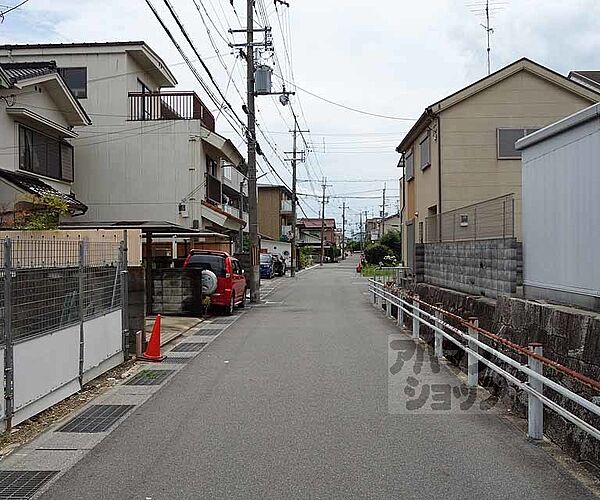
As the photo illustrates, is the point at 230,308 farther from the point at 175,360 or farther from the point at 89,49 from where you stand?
the point at 89,49

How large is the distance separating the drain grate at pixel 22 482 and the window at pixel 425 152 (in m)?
22.4

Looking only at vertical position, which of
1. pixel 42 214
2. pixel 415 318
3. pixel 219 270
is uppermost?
pixel 42 214

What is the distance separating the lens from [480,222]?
1570 centimetres

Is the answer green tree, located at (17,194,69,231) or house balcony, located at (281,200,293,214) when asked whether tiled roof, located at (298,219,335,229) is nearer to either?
house balcony, located at (281,200,293,214)

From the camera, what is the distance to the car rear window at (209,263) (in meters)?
23.6

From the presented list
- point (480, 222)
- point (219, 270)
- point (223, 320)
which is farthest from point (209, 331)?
point (480, 222)

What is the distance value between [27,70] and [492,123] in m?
15.6

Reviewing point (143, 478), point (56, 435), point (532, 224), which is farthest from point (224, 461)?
point (532, 224)

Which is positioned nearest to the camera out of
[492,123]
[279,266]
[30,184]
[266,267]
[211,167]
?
[30,184]

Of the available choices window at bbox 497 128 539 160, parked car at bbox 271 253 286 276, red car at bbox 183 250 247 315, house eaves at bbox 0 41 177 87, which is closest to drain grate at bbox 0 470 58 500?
red car at bbox 183 250 247 315

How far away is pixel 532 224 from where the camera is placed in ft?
38.6

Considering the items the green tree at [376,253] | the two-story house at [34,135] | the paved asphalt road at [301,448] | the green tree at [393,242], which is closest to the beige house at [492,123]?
the two-story house at [34,135]

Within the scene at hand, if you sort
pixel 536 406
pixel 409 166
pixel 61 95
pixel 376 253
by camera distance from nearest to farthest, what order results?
pixel 536 406 → pixel 61 95 → pixel 409 166 → pixel 376 253

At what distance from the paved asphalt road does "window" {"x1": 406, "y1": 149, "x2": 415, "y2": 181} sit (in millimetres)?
20789
